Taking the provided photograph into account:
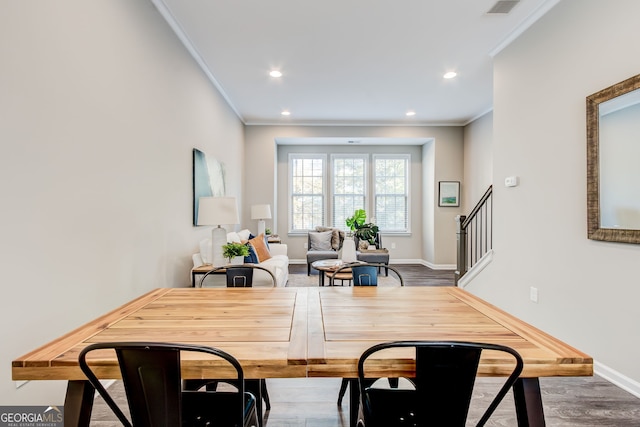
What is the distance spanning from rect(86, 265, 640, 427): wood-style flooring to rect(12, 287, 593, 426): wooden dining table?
67 cm

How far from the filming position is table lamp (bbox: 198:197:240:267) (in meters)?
3.09

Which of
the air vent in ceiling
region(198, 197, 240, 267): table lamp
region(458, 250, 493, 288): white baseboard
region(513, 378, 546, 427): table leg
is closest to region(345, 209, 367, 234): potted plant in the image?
region(458, 250, 493, 288): white baseboard

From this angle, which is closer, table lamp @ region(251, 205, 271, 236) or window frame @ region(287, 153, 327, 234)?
table lamp @ region(251, 205, 271, 236)

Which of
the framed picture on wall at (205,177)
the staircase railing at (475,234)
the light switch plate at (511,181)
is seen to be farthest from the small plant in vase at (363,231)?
the light switch plate at (511,181)

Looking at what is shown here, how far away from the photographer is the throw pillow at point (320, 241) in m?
6.48

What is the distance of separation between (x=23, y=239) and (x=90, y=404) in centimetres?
92

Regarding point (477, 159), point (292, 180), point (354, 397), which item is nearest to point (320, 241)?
point (292, 180)

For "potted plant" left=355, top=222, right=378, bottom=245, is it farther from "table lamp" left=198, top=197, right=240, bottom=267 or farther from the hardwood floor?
"table lamp" left=198, top=197, right=240, bottom=267

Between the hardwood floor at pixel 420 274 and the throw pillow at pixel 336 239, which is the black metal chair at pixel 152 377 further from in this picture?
the throw pillow at pixel 336 239

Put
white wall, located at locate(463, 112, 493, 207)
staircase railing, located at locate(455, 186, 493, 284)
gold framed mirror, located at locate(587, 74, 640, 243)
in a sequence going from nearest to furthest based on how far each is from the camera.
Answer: gold framed mirror, located at locate(587, 74, 640, 243), staircase railing, located at locate(455, 186, 493, 284), white wall, located at locate(463, 112, 493, 207)

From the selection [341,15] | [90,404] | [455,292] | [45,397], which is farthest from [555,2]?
[45,397]

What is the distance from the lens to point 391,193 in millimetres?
7465

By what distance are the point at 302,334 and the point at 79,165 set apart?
1654 mm

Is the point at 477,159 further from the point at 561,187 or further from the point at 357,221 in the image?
the point at 561,187
